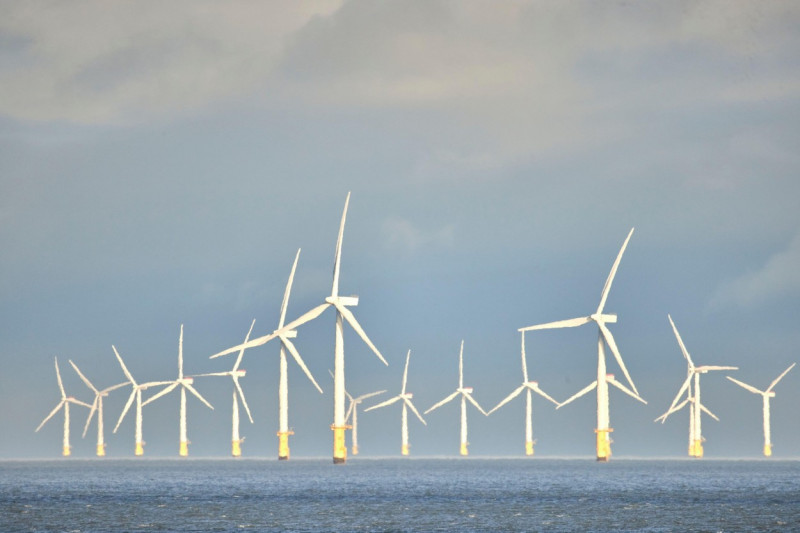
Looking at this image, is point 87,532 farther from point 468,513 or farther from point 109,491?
point 109,491

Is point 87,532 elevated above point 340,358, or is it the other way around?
point 340,358

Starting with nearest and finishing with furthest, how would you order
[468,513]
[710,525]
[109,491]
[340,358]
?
[710,525], [468,513], [109,491], [340,358]

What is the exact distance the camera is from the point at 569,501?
15362 cm

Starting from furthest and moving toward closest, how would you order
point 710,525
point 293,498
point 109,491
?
point 109,491, point 293,498, point 710,525

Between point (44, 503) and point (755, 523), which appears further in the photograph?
point (44, 503)

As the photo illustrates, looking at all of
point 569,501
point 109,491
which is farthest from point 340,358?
point 569,501

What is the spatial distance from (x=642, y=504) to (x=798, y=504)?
17061 mm

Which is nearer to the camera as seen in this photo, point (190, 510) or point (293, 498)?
point (190, 510)

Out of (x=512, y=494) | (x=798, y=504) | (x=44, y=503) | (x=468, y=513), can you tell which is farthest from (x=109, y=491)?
(x=798, y=504)

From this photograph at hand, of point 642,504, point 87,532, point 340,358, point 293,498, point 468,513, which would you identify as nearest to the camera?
point 87,532

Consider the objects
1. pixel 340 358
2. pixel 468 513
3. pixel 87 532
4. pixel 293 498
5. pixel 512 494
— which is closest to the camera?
pixel 87 532

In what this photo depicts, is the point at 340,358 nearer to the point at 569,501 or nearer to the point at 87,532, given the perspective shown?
the point at 569,501

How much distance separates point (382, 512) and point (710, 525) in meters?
32.0

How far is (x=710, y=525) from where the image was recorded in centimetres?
11306
